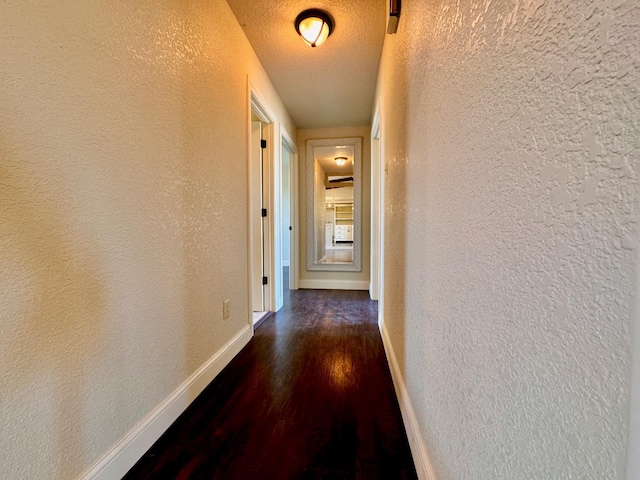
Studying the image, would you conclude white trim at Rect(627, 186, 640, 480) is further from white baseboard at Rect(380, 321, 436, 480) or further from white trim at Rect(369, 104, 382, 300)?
white trim at Rect(369, 104, 382, 300)

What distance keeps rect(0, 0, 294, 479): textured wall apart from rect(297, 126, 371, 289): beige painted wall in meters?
2.26

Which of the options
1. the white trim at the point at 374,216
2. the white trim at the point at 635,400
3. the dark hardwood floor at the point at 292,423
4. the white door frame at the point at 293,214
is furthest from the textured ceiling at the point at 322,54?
the dark hardwood floor at the point at 292,423

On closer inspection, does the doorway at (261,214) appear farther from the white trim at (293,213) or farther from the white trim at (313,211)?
the white trim at (313,211)

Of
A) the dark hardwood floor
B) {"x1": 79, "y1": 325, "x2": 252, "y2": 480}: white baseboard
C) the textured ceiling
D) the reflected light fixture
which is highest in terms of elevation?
the textured ceiling

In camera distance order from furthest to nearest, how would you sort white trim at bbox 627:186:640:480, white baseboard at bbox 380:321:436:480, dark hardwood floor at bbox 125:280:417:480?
dark hardwood floor at bbox 125:280:417:480 → white baseboard at bbox 380:321:436:480 → white trim at bbox 627:186:640:480

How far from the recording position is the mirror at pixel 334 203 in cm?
367

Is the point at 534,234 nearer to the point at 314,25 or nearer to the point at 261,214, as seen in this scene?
the point at 314,25

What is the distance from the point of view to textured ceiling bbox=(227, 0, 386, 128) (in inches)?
68.4

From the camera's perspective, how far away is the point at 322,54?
7.09 feet

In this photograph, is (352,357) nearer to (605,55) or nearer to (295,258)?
(605,55)

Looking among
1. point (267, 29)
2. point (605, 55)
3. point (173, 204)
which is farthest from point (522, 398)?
point (267, 29)

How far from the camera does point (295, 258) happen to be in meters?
3.81

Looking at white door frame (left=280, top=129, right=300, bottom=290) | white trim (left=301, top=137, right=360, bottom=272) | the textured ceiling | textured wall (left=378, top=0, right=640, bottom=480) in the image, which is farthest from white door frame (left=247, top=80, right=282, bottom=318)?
textured wall (left=378, top=0, right=640, bottom=480)

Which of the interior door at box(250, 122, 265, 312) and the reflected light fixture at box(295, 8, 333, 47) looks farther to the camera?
the interior door at box(250, 122, 265, 312)
